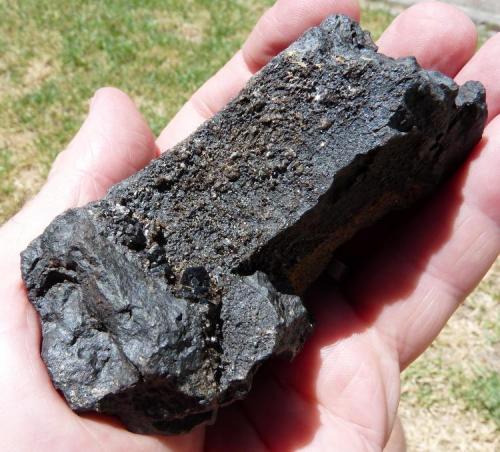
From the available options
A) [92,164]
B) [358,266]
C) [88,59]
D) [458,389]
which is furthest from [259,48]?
[88,59]

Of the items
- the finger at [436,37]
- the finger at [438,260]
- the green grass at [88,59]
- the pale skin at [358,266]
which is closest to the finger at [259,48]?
the pale skin at [358,266]

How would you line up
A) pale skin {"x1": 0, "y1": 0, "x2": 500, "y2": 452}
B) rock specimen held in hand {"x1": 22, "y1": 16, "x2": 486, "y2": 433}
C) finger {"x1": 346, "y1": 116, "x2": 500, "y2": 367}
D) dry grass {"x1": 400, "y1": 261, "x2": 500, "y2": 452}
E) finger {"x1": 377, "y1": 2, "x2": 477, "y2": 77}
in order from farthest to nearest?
1. dry grass {"x1": 400, "y1": 261, "x2": 500, "y2": 452}
2. finger {"x1": 377, "y1": 2, "x2": 477, "y2": 77}
3. finger {"x1": 346, "y1": 116, "x2": 500, "y2": 367}
4. pale skin {"x1": 0, "y1": 0, "x2": 500, "y2": 452}
5. rock specimen held in hand {"x1": 22, "y1": 16, "x2": 486, "y2": 433}

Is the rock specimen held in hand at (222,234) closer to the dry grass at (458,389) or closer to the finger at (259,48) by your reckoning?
the finger at (259,48)

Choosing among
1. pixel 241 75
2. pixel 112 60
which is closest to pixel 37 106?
pixel 112 60

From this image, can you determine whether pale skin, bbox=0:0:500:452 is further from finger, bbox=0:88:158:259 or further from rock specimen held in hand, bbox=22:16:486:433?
rock specimen held in hand, bbox=22:16:486:433

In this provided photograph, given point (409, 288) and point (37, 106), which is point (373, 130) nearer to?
point (409, 288)

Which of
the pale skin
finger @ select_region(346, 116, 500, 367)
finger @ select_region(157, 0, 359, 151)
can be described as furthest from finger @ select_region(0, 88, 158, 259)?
finger @ select_region(346, 116, 500, 367)
